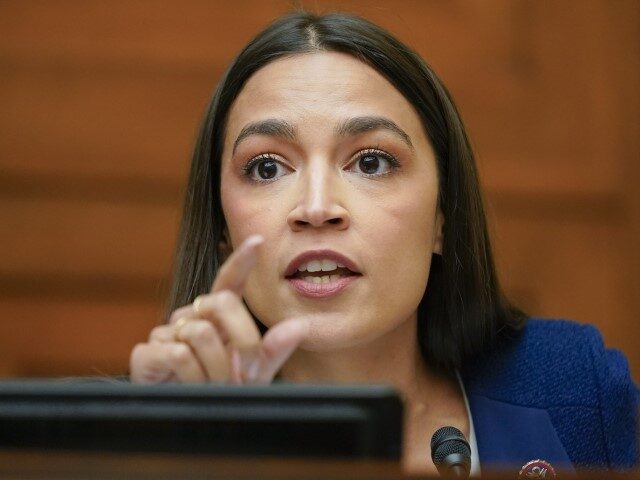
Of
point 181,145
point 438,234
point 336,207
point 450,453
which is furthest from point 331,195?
point 181,145

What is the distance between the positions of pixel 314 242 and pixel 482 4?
1007 millimetres

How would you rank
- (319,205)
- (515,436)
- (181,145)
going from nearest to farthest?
(319,205)
(515,436)
(181,145)

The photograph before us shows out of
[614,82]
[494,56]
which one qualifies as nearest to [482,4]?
[494,56]

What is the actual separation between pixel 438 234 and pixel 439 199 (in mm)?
53

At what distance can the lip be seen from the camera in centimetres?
116

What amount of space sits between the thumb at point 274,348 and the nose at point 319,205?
0.24 meters

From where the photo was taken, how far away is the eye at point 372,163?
48.6 inches

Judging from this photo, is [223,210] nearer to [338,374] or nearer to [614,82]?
[338,374]

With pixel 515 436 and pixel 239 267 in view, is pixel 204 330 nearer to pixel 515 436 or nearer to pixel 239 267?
pixel 239 267

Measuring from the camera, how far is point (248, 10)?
6.49ft

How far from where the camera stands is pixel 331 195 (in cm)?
118

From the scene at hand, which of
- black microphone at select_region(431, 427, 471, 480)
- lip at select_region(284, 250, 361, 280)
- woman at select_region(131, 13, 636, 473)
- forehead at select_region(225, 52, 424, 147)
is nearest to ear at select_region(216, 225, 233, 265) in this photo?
woman at select_region(131, 13, 636, 473)

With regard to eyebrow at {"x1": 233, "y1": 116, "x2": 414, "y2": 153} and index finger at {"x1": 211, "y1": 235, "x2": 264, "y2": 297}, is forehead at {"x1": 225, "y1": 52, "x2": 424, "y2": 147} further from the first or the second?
index finger at {"x1": 211, "y1": 235, "x2": 264, "y2": 297}

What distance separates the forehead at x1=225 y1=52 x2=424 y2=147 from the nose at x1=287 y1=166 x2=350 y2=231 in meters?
0.07
